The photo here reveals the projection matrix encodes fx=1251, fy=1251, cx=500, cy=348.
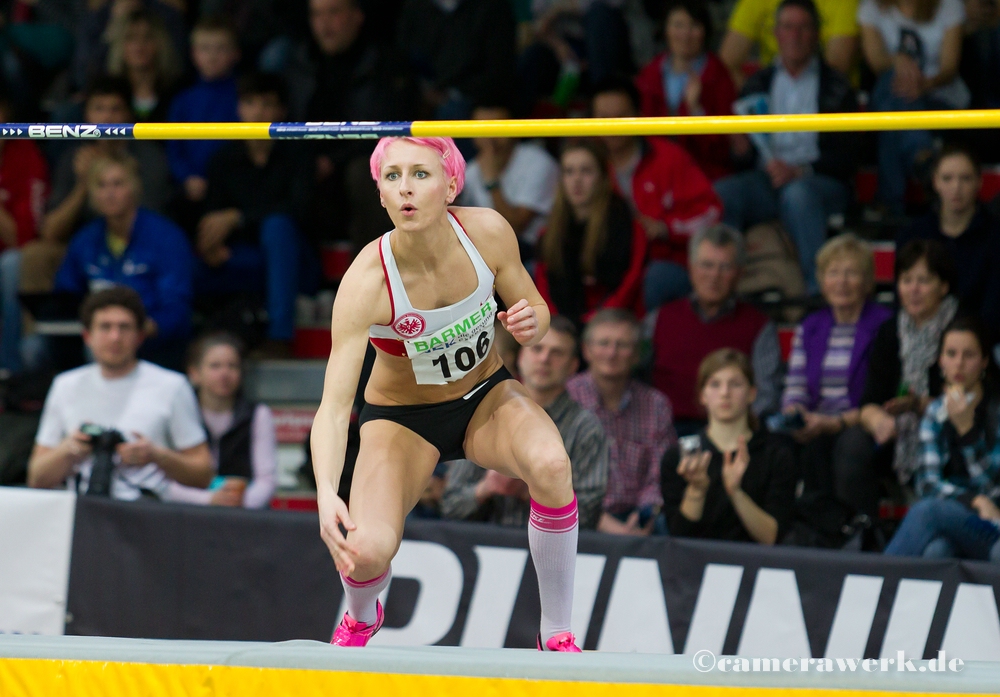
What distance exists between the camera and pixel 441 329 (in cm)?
357

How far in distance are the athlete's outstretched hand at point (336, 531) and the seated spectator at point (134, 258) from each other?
3572 millimetres

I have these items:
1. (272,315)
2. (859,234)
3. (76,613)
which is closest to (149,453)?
(76,613)

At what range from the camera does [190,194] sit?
23.9 feet

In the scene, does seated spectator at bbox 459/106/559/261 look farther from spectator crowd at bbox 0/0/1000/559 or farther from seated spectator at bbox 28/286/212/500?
seated spectator at bbox 28/286/212/500

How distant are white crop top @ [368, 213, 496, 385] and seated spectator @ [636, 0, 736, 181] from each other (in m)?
3.53

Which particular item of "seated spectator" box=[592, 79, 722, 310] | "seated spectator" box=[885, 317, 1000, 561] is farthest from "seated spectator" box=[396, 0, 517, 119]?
"seated spectator" box=[885, 317, 1000, 561]

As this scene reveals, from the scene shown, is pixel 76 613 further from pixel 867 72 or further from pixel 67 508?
pixel 867 72

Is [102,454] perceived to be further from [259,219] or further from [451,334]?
[451,334]

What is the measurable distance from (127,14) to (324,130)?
179 inches

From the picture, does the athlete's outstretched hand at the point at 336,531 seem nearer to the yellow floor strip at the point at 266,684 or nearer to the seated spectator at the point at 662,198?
the yellow floor strip at the point at 266,684

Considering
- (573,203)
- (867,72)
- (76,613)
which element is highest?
(867,72)

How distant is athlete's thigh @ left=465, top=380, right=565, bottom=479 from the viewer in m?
3.57

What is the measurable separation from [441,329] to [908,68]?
161 inches

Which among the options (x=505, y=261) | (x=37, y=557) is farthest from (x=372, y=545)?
(x=37, y=557)
